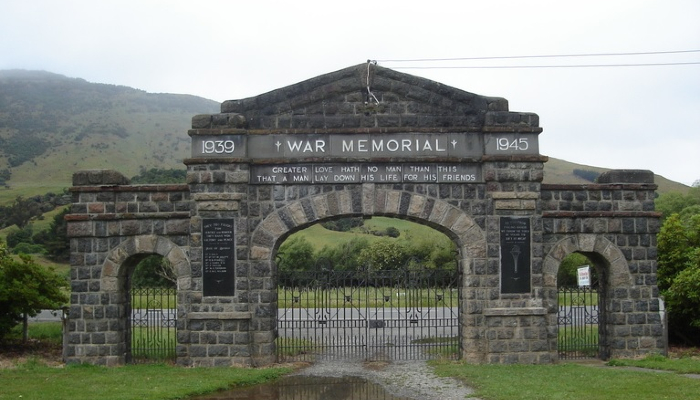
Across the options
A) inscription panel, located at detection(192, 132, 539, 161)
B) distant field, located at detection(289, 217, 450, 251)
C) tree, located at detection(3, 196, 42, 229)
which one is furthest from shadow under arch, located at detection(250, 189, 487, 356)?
tree, located at detection(3, 196, 42, 229)

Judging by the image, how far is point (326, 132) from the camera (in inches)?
513

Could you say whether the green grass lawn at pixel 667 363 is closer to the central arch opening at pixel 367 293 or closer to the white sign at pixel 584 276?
the central arch opening at pixel 367 293

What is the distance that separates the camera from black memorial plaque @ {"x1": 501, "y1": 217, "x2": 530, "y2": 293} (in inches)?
510

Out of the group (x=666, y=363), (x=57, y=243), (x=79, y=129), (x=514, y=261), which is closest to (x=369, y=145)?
(x=514, y=261)

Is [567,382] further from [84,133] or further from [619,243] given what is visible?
[84,133]

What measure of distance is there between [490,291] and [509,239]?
A: 1.06 meters

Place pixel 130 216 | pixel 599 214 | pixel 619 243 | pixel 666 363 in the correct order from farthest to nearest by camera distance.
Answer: pixel 619 243, pixel 599 214, pixel 130 216, pixel 666 363

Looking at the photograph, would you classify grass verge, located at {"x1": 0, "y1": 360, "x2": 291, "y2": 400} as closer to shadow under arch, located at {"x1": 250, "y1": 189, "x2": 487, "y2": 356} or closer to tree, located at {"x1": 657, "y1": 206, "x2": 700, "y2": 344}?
shadow under arch, located at {"x1": 250, "y1": 189, "x2": 487, "y2": 356}

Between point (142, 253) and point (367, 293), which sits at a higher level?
point (142, 253)

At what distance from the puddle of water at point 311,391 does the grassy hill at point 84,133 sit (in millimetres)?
62465

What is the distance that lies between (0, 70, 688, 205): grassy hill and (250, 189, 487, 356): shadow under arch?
2393 inches

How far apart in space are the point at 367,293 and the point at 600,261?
15.7ft

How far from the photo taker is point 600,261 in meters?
13.8

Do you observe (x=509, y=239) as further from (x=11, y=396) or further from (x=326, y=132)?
(x=11, y=396)
